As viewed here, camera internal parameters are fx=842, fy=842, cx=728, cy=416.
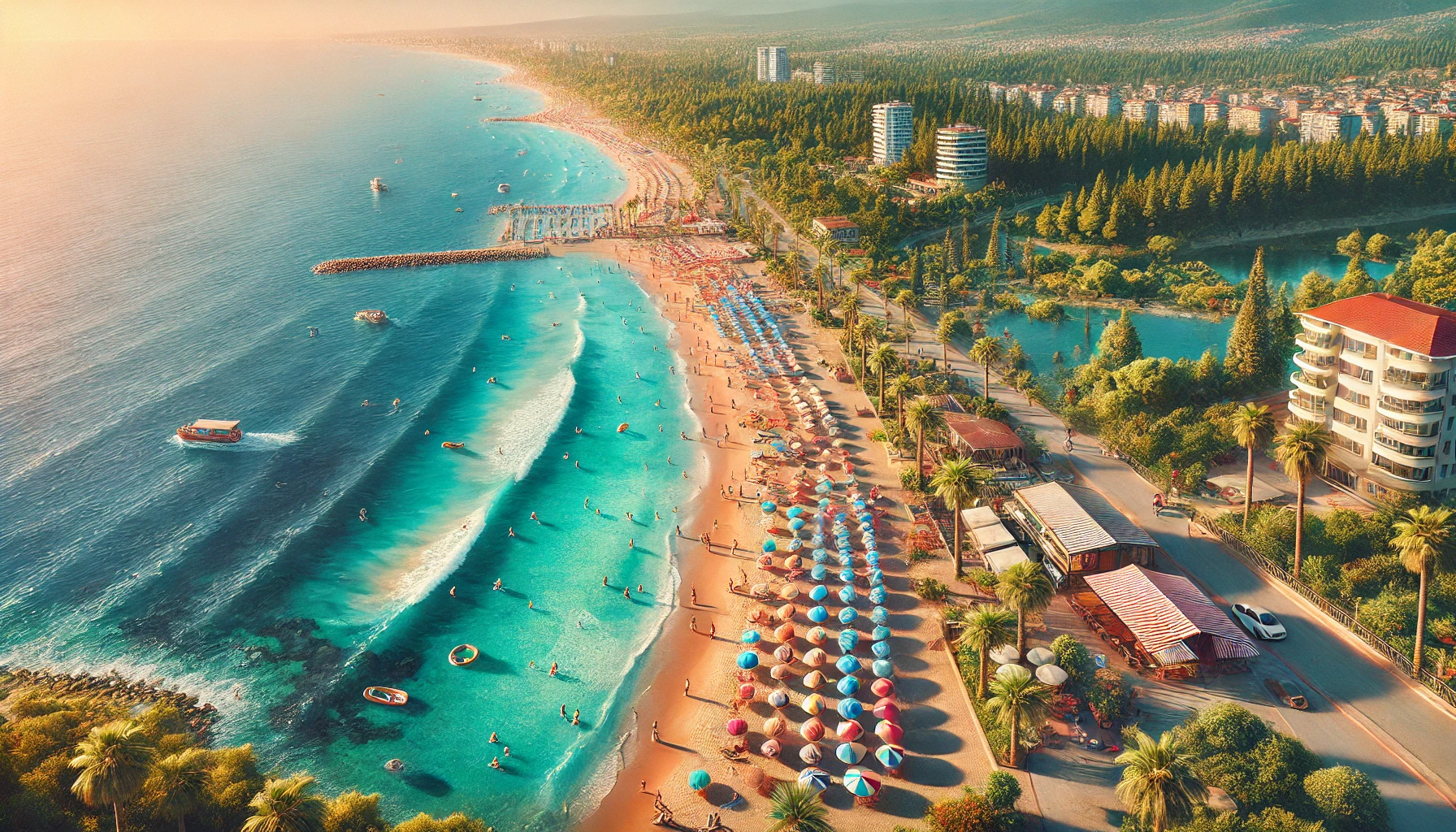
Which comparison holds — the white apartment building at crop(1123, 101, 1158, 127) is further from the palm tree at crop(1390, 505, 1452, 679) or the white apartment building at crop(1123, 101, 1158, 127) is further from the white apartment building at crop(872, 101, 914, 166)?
the palm tree at crop(1390, 505, 1452, 679)

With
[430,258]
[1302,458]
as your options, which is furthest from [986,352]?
[430,258]

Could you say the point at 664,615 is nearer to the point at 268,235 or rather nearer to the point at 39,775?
the point at 39,775

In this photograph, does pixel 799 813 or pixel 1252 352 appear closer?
pixel 799 813

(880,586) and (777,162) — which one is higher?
(777,162)

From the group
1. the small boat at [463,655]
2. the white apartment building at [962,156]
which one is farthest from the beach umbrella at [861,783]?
the white apartment building at [962,156]

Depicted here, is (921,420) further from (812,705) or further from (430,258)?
(430,258)

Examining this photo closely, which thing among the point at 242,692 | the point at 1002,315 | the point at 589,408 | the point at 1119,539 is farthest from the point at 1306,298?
the point at 242,692

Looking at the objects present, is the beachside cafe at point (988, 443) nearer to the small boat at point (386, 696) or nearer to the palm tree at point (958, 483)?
the palm tree at point (958, 483)

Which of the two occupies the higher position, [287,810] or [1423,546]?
[1423,546]
